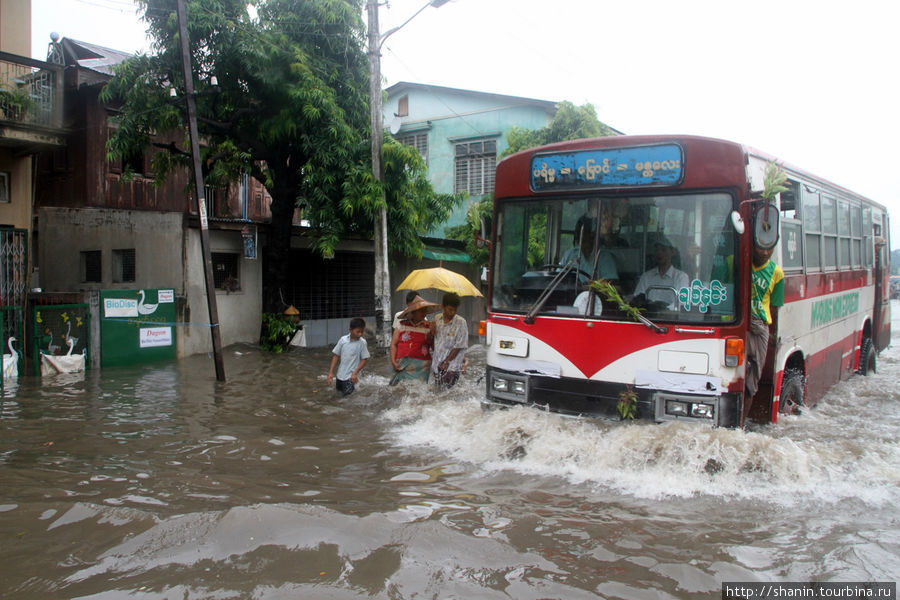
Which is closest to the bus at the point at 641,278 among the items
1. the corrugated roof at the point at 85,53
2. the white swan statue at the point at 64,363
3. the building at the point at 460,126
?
the white swan statue at the point at 64,363

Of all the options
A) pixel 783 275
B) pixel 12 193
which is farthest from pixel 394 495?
pixel 12 193

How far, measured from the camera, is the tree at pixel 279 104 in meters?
13.2

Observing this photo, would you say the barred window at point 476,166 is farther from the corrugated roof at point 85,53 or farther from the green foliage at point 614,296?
the green foliage at point 614,296

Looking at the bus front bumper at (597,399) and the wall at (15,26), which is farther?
the wall at (15,26)

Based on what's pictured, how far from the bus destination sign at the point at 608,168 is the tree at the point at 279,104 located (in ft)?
25.7

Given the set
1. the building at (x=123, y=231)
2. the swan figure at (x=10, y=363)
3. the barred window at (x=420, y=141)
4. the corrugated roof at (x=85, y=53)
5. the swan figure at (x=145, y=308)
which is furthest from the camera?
the barred window at (x=420, y=141)

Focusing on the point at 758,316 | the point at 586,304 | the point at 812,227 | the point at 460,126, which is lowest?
the point at 758,316

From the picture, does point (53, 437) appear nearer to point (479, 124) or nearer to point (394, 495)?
point (394, 495)

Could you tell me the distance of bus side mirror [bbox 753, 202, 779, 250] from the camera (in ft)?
18.0

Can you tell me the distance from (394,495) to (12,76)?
506 inches

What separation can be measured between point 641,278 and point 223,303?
11.5m

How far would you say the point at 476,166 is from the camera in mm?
24047

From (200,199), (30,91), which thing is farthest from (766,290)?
(30,91)

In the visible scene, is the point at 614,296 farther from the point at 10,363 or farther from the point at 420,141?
the point at 420,141
